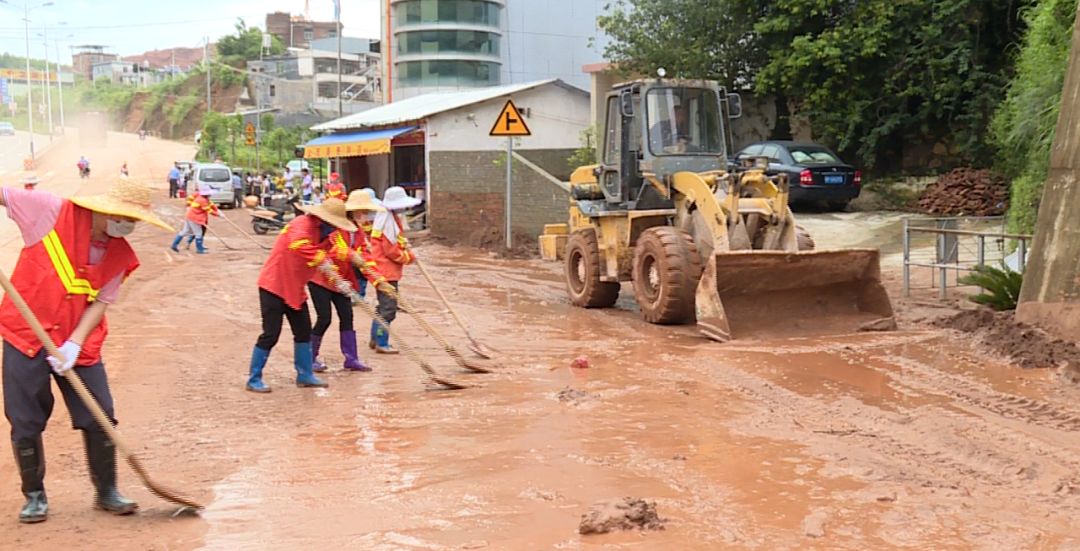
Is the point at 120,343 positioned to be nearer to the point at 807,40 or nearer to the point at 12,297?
the point at 12,297

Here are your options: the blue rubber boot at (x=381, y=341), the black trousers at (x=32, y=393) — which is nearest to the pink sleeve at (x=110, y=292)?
the black trousers at (x=32, y=393)

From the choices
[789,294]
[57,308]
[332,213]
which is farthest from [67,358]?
[789,294]

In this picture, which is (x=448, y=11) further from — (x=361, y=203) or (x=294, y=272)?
(x=294, y=272)

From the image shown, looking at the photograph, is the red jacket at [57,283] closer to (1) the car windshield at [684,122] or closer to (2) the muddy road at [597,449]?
(2) the muddy road at [597,449]

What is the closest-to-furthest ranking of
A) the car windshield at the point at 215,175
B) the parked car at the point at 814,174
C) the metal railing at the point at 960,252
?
the metal railing at the point at 960,252 < the parked car at the point at 814,174 < the car windshield at the point at 215,175

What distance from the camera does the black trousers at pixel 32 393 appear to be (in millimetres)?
4777

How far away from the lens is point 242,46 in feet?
300

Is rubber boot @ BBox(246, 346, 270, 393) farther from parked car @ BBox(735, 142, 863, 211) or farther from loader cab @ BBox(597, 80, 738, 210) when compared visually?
parked car @ BBox(735, 142, 863, 211)

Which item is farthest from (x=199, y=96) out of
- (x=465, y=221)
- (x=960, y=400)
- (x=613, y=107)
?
(x=960, y=400)

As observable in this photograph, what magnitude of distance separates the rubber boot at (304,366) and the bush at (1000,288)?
666cm

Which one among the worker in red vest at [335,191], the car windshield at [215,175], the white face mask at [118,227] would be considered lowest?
the white face mask at [118,227]

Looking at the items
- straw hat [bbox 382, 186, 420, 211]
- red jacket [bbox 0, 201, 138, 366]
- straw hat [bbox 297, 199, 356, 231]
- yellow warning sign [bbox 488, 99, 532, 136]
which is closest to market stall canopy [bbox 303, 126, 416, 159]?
yellow warning sign [bbox 488, 99, 532, 136]

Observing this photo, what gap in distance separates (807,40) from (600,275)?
34.9ft

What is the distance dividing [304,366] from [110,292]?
11.0ft
